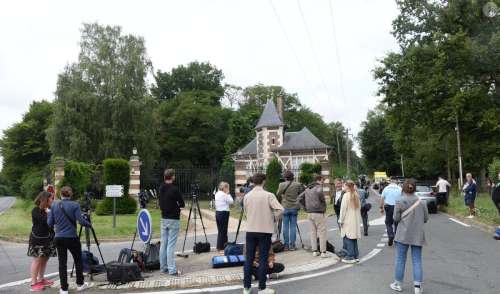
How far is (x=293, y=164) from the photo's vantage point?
52.9 meters

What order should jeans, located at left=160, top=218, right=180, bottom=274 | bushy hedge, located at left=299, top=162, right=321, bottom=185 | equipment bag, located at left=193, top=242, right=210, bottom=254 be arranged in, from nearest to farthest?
jeans, located at left=160, top=218, right=180, bottom=274 → equipment bag, located at left=193, top=242, right=210, bottom=254 → bushy hedge, located at left=299, top=162, right=321, bottom=185

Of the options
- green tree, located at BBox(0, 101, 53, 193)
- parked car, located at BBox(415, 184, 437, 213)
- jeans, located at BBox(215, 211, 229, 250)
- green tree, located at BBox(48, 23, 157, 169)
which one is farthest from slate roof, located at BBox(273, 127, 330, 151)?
jeans, located at BBox(215, 211, 229, 250)

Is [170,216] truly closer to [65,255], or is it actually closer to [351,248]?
[65,255]

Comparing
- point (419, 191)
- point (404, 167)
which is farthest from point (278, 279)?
point (404, 167)

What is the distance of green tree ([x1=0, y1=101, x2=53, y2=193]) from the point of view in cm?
5869

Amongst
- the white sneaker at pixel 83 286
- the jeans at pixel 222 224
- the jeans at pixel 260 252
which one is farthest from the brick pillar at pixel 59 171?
the jeans at pixel 260 252

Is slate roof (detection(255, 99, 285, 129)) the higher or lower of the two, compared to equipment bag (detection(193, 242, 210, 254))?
higher

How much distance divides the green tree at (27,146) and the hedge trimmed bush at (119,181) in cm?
3826

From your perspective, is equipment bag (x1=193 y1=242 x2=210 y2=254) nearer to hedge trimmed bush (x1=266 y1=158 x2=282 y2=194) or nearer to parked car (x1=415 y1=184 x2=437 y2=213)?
parked car (x1=415 y1=184 x2=437 y2=213)

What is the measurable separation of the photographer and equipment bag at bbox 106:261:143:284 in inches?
20.7

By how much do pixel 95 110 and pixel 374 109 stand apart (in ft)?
226

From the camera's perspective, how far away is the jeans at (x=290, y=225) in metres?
11.4

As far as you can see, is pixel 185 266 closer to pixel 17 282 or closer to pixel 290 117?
pixel 17 282

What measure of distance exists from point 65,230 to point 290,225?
567 centimetres
